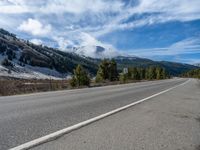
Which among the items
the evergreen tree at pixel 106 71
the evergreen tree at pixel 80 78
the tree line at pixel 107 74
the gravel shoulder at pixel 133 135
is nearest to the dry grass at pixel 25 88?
the evergreen tree at pixel 80 78

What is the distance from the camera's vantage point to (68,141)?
585 centimetres

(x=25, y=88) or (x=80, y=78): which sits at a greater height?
(x=80, y=78)

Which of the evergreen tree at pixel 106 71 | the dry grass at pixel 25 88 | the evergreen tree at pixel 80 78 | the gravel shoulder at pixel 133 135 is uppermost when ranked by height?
the evergreen tree at pixel 106 71

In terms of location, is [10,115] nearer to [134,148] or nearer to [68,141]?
[68,141]

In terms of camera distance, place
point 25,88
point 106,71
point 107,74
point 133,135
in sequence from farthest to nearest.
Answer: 1. point 106,71
2. point 107,74
3. point 25,88
4. point 133,135

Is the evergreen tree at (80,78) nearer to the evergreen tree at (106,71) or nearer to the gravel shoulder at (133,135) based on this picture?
the evergreen tree at (106,71)

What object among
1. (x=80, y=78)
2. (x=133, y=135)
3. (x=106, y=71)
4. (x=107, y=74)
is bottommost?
(x=133, y=135)

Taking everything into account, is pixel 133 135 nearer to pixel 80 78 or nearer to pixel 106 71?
pixel 80 78

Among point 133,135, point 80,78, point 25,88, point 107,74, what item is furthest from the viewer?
point 107,74

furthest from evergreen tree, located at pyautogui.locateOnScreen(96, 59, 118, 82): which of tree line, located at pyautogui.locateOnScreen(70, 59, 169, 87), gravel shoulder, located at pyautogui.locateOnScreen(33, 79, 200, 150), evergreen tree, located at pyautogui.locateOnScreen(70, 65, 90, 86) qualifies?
gravel shoulder, located at pyautogui.locateOnScreen(33, 79, 200, 150)

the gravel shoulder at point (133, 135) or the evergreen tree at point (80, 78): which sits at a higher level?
the evergreen tree at point (80, 78)

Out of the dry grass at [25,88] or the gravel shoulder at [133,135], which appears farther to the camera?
the dry grass at [25,88]

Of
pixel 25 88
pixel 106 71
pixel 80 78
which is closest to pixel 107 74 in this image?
pixel 106 71

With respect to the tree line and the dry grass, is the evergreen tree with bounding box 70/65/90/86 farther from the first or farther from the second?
the dry grass
